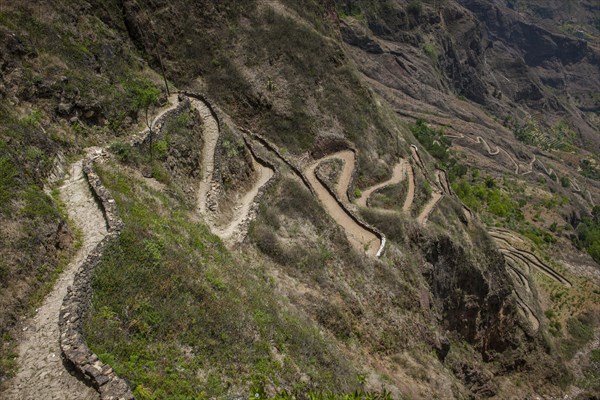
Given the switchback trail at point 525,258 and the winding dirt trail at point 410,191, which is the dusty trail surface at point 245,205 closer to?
the winding dirt trail at point 410,191

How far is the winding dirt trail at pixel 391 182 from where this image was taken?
47.7 metres

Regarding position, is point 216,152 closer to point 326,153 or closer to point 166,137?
point 166,137

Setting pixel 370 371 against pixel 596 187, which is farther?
pixel 596 187

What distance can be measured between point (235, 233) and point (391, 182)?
29.8m

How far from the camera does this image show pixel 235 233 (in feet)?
95.8

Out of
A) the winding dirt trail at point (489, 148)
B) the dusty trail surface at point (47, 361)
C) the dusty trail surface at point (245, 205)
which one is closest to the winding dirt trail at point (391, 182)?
the dusty trail surface at point (245, 205)

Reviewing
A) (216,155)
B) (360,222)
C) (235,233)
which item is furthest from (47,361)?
(360,222)

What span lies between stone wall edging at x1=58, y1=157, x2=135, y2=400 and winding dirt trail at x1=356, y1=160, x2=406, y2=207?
32.3 meters

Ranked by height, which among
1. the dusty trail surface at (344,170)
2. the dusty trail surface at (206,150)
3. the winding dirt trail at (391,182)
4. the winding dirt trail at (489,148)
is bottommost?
the winding dirt trail at (489,148)

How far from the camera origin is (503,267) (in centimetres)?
5894

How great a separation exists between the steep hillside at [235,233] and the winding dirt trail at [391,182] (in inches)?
16.7

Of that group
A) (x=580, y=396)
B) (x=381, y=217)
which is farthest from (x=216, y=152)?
(x=580, y=396)

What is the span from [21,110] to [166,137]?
929 centimetres

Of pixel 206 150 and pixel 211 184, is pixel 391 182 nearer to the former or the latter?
pixel 206 150
